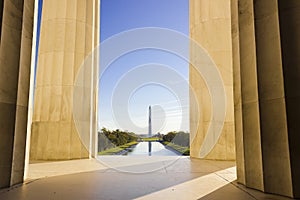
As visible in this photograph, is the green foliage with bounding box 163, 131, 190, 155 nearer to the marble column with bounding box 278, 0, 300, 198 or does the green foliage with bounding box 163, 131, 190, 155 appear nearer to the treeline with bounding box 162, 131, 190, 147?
the treeline with bounding box 162, 131, 190, 147

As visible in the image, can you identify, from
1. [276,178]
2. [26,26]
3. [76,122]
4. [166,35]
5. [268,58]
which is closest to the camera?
[276,178]

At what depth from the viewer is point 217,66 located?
1198 centimetres

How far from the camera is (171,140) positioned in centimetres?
1988

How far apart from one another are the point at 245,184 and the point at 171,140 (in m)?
14.1

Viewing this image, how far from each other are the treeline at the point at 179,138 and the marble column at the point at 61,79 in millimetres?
7537

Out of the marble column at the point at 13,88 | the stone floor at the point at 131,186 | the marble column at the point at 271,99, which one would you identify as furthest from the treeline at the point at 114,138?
the marble column at the point at 271,99

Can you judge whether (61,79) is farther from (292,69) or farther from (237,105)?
(292,69)

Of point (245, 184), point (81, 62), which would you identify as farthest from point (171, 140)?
point (245, 184)

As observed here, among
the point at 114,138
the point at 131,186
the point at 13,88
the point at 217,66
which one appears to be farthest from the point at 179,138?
the point at 13,88

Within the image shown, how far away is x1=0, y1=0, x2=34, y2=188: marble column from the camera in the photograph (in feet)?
18.7

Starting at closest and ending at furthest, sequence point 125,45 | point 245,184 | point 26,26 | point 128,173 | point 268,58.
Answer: point 268,58, point 245,184, point 26,26, point 128,173, point 125,45

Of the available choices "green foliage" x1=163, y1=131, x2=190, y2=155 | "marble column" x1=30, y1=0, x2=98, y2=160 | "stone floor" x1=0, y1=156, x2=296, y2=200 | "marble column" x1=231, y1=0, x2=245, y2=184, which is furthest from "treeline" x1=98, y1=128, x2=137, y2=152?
"marble column" x1=231, y1=0, x2=245, y2=184

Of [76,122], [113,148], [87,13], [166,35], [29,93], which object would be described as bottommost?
[113,148]

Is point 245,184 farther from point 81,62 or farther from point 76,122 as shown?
point 81,62
